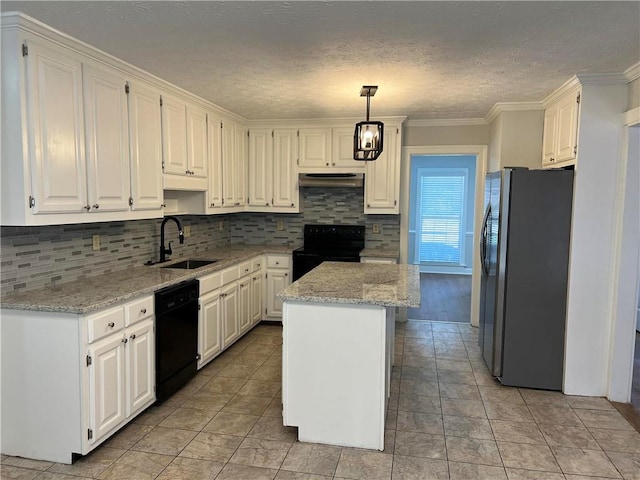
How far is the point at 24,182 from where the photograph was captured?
2207 millimetres

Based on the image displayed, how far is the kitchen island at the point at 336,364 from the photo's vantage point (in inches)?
98.2

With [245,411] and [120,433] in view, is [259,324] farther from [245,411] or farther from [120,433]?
[120,433]

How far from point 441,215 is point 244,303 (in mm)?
5339

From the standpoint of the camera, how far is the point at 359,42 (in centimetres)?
239

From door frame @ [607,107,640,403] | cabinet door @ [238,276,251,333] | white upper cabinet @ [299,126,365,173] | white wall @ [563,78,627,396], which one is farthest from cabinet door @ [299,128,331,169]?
door frame @ [607,107,640,403]

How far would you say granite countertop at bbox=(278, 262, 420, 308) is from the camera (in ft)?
7.99

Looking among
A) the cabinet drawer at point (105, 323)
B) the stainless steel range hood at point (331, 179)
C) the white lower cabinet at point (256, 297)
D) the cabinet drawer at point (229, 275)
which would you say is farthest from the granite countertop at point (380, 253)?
the cabinet drawer at point (105, 323)

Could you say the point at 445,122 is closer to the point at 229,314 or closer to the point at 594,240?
the point at 594,240

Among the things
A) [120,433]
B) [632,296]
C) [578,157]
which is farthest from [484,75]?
[120,433]

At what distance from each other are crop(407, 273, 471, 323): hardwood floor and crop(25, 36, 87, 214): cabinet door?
4018 mm

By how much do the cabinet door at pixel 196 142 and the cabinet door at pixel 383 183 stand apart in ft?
5.62

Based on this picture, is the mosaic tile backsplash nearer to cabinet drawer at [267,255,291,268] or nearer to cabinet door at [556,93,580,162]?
cabinet drawer at [267,255,291,268]

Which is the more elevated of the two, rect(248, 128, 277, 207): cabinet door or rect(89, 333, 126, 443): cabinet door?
rect(248, 128, 277, 207): cabinet door

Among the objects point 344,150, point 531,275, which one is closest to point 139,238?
point 344,150
